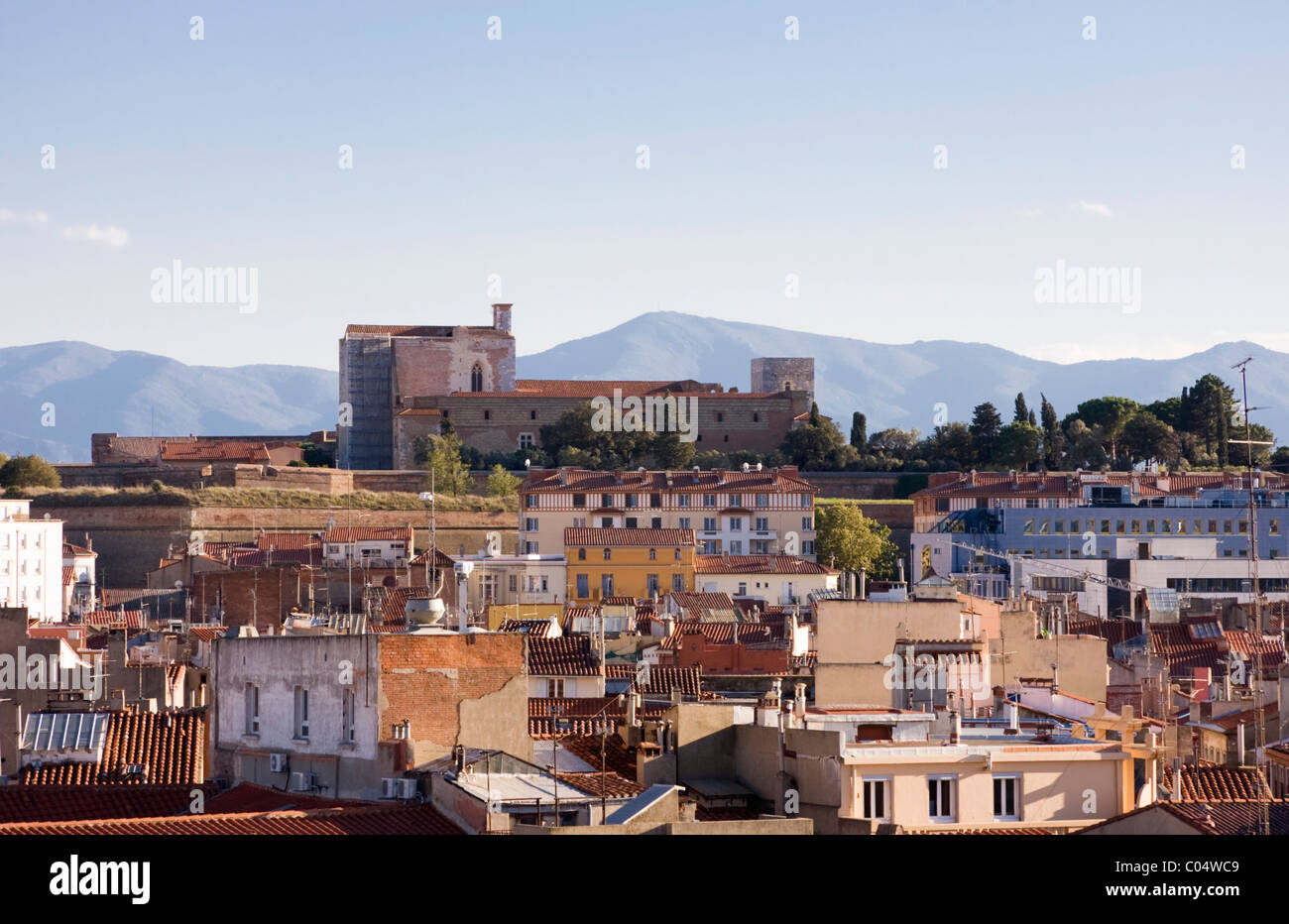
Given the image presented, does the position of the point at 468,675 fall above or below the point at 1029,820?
above

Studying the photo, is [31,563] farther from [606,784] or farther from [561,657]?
[606,784]

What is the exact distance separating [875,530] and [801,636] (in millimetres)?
37247

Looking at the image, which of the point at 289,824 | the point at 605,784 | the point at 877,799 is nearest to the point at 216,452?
the point at 605,784

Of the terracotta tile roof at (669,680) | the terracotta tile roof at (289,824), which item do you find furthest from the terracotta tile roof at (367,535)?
the terracotta tile roof at (289,824)

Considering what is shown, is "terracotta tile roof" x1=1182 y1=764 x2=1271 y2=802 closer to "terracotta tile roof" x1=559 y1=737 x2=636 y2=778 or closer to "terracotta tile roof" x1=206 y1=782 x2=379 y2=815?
"terracotta tile roof" x1=559 y1=737 x2=636 y2=778

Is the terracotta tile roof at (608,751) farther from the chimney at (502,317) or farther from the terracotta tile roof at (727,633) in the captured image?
the chimney at (502,317)

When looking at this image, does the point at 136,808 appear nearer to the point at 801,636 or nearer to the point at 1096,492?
the point at 801,636

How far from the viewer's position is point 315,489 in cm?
6291

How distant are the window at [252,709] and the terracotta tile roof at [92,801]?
2.47ft

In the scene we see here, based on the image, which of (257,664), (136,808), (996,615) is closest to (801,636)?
(996,615)

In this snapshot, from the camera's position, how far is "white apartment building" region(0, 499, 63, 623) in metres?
43.4

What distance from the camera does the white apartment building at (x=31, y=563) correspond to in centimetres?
A: 4341

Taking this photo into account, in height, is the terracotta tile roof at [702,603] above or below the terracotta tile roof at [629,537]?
below
